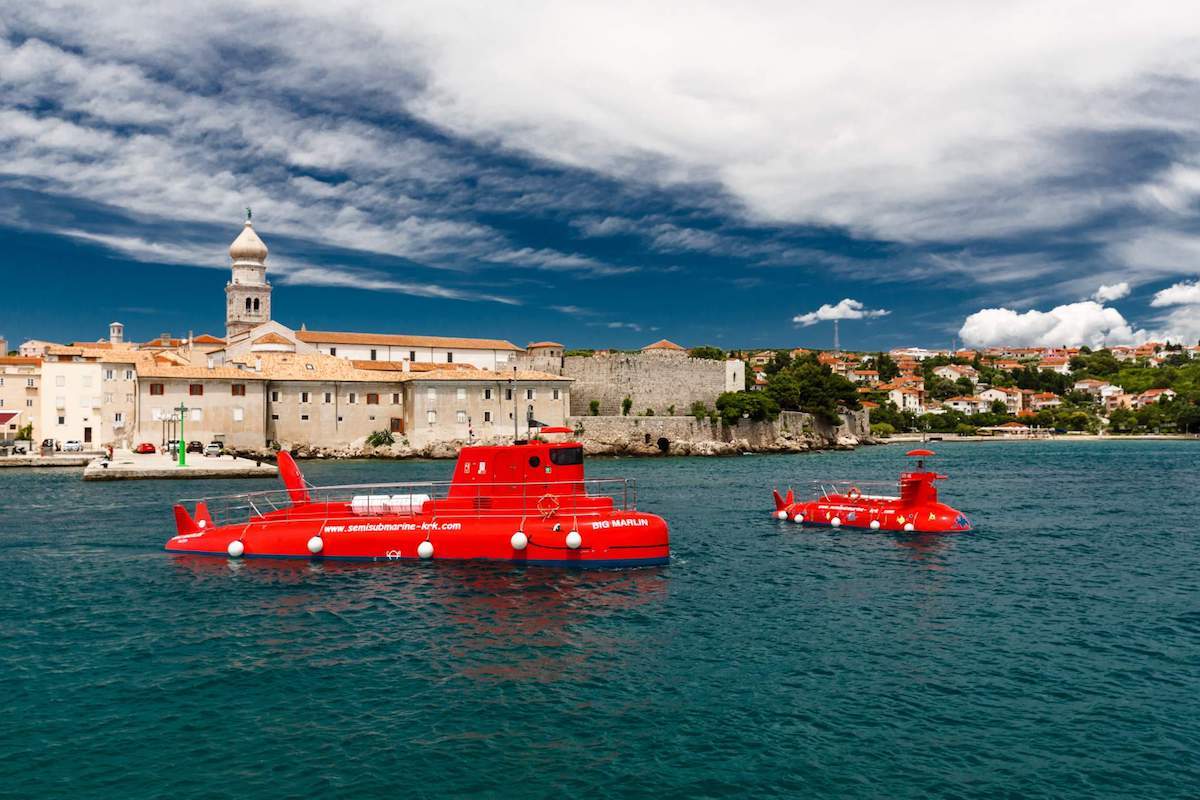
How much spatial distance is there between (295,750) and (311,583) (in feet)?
33.1

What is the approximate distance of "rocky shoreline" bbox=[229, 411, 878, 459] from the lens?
69.9 m

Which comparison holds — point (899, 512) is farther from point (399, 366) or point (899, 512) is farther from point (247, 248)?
point (247, 248)

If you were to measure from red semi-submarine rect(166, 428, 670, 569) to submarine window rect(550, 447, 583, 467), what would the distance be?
0.09 ft

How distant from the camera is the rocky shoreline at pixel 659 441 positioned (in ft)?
229

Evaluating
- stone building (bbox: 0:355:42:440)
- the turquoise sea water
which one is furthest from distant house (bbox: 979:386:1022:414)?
stone building (bbox: 0:355:42:440)

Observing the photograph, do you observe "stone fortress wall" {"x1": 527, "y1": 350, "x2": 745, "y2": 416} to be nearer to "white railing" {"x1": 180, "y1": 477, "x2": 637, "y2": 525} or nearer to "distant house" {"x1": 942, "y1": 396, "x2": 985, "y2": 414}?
"white railing" {"x1": 180, "y1": 477, "x2": 637, "y2": 525}

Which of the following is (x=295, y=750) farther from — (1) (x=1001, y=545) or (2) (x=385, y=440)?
(2) (x=385, y=440)

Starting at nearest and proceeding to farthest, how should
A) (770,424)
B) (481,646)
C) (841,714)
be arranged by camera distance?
(841,714)
(481,646)
(770,424)

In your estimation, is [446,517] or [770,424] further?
[770,424]

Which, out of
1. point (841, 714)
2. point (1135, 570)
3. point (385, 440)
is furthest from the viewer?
point (385, 440)

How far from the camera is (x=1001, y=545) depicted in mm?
26000

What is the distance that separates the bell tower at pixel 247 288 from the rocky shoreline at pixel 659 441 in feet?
95.7

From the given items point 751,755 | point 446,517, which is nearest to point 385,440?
point 446,517

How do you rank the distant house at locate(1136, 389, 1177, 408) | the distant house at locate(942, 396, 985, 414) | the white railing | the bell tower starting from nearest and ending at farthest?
1. the white railing
2. the bell tower
3. the distant house at locate(1136, 389, 1177, 408)
4. the distant house at locate(942, 396, 985, 414)
